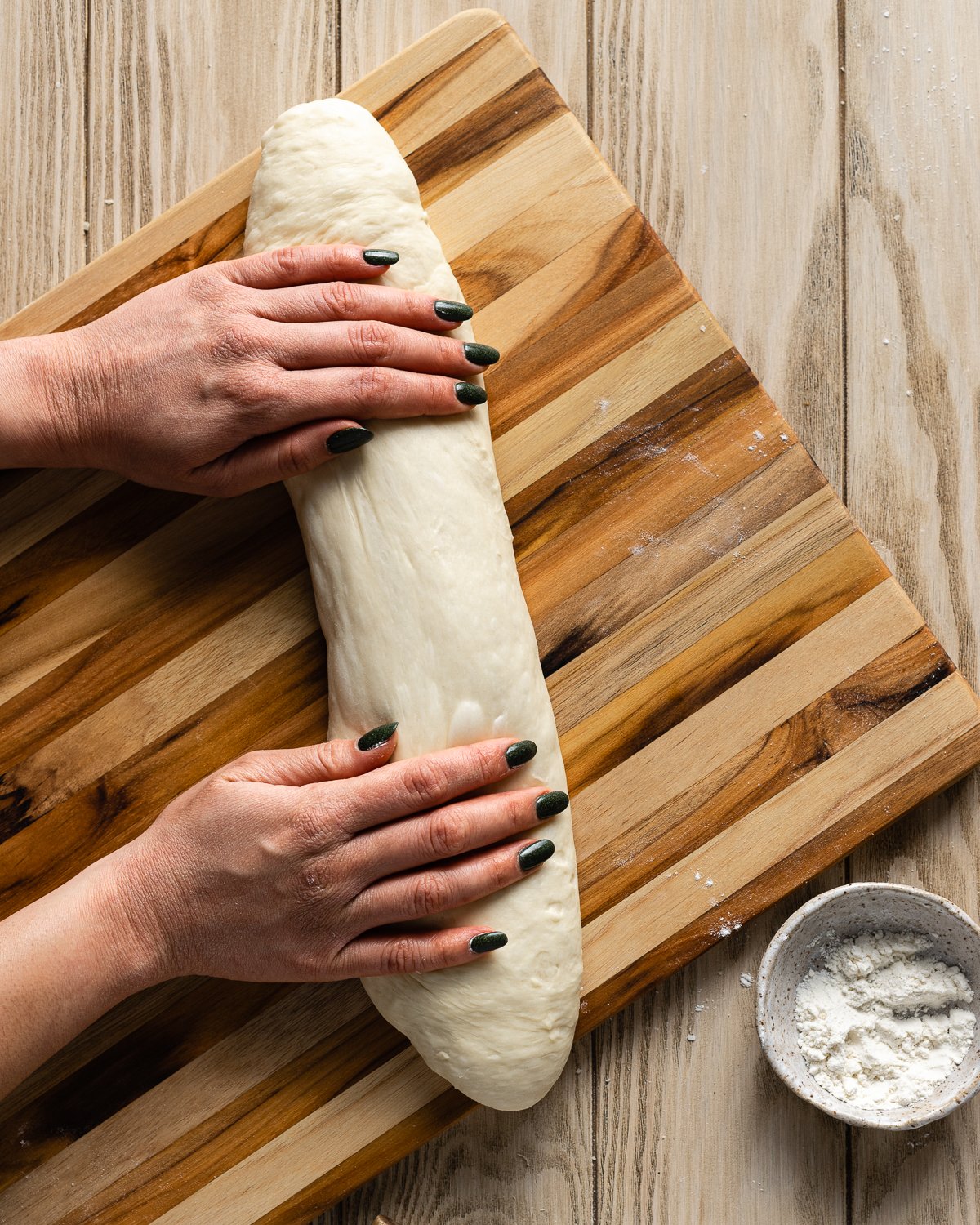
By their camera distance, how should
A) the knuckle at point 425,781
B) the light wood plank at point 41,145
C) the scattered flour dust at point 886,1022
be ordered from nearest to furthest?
1. the knuckle at point 425,781
2. the scattered flour dust at point 886,1022
3. the light wood plank at point 41,145

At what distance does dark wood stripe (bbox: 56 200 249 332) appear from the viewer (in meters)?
1.15

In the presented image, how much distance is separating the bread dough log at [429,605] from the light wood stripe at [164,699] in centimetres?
12

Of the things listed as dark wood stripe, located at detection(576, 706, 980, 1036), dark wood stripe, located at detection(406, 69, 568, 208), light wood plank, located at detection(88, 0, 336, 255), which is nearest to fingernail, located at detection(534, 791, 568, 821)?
dark wood stripe, located at detection(576, 706, 980, 1036)

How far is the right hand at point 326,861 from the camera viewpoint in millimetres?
1011

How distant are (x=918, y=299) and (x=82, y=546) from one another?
106 cm

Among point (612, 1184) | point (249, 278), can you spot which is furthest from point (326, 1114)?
point (249, 278)

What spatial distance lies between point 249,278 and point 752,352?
2.01 feet

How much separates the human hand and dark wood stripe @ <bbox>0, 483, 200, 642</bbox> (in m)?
0.08

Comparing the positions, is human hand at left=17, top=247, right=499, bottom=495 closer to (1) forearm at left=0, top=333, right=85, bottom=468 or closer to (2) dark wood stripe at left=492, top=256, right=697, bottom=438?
(1) forearm at left=0, top=333, right=85, bottom=468

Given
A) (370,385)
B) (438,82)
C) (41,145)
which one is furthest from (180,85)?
(370,385)

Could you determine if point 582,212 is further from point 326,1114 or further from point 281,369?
point 326,1114

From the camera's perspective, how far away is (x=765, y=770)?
1.15m

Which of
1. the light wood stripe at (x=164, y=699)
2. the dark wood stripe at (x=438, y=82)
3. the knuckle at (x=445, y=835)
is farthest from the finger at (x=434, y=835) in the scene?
the dark wood stripe at (x=438, y=82)

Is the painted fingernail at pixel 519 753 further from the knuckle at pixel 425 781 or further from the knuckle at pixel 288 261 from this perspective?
the knuckle at pixel 288 261
